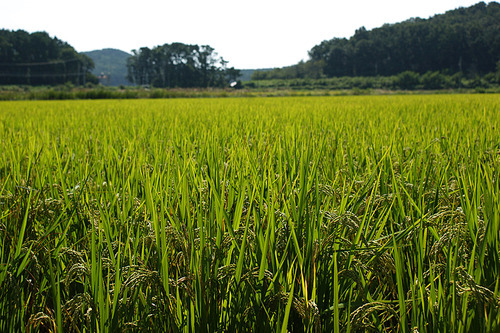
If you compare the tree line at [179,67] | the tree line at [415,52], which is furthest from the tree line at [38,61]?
the tree line at [415,52]

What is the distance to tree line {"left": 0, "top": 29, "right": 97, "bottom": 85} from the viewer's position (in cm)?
6950

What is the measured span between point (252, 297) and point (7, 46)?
8892cm

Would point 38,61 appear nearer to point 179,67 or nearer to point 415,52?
point 179,67

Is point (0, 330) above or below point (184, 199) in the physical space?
below

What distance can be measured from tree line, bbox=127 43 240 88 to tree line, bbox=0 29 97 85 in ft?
39.6

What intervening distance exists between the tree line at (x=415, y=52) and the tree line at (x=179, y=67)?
14184 mm

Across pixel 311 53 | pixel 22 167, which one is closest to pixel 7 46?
pixel 311 53

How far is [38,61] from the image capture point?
75.1m

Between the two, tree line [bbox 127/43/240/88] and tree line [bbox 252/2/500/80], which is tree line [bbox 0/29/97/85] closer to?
tree line [bbox 127/43/240/88]

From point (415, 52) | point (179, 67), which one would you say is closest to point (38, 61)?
point (179, 67)

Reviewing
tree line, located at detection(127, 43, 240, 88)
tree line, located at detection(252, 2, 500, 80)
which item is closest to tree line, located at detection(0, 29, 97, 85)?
tree line, located at detection(127, 43, 240, 88)

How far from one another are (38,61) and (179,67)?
3025 centimetres

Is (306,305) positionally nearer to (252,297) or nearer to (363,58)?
(252,297)

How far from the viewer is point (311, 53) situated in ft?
315
